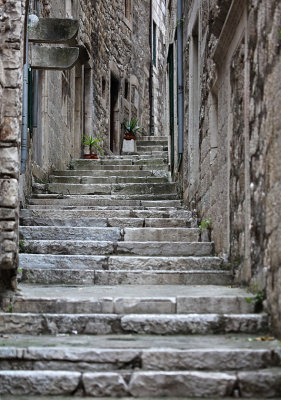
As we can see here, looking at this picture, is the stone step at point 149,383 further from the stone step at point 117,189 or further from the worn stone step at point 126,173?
the worn stone step at point 126,173

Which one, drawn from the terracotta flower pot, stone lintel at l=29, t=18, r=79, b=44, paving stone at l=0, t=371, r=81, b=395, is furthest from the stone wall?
the terracotta flower pot

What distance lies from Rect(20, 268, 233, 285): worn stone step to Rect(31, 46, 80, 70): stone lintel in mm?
3213

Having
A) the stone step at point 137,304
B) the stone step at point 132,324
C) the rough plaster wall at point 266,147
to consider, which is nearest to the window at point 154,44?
the rough plaster wall at point 266,147

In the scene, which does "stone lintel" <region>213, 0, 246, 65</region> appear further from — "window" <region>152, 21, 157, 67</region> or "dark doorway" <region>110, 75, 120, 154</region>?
"window" <region>152, 21, 157, 67</region>

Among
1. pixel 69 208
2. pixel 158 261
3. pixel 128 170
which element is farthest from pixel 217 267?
pixel 128 170

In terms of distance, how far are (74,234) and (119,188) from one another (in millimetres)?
2821

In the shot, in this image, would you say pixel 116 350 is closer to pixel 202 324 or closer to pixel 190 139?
pixel 202 324

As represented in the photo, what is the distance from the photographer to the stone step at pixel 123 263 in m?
6.40

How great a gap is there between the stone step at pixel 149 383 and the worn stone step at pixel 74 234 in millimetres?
3495

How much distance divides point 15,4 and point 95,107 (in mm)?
10303

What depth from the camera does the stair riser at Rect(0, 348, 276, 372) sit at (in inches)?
155

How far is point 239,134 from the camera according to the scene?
5578 millimetres

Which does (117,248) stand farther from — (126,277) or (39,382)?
(39,382)

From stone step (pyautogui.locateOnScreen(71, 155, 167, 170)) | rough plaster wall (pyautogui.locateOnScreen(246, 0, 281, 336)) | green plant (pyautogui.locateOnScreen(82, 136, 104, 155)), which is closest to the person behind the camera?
rough plaster wall (pyautogui.locateOnScreen(246, 0, 281, 336))
